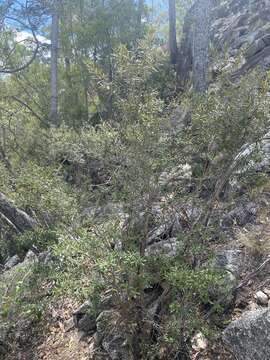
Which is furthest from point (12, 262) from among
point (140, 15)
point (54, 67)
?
point (140, 15)

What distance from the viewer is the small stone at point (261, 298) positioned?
135 inches

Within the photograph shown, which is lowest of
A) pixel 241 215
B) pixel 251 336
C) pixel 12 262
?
pixel 12 262

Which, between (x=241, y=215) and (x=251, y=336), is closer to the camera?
(x=251, y=336)

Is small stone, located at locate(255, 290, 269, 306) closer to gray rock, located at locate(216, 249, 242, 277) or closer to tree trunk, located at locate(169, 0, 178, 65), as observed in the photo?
gray rock, located at locate(216, 249, 242, 277)

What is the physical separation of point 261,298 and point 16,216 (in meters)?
3.79

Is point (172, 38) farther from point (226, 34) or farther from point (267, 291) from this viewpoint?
point (267, 291)

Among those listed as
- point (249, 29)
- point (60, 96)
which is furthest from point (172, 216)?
point (60, 96)

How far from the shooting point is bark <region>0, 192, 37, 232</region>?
5.77m

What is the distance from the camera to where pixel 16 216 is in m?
5.90

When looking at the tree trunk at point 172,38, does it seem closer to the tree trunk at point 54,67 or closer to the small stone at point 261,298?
the tree trunk at point 54,67

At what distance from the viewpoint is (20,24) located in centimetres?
1071

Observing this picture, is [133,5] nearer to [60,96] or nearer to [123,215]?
[60,96]

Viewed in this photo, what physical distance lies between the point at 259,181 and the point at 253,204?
1.00m

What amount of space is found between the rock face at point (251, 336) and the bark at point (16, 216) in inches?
136
